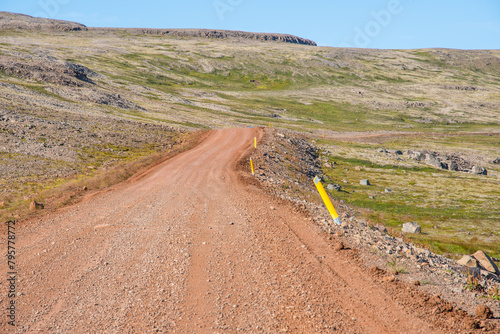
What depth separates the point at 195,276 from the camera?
1107cm

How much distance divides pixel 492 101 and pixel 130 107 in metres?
188

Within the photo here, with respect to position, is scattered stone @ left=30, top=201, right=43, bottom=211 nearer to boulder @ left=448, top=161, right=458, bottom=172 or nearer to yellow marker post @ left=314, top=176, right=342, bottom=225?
yellow marker post @ left=314, top=176, right=342, bottom=225

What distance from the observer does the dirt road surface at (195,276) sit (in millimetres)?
8734

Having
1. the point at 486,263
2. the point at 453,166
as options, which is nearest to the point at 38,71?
the point at 486,263

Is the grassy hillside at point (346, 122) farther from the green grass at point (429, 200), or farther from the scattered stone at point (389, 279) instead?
the scattered stone at point (389, 279)

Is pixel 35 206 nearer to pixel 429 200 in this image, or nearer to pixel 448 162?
pixel 429 200

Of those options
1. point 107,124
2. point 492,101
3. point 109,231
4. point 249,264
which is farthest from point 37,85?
point 492,101

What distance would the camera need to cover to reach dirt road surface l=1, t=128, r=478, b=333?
873cm

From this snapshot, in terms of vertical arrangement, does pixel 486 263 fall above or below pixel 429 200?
above

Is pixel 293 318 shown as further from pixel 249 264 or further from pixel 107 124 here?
pixel 107 124

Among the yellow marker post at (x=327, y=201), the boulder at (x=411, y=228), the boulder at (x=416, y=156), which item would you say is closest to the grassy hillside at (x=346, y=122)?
the boulder at (x=411, y=228)

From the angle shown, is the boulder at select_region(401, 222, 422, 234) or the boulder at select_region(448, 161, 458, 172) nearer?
the boulder at select_region(401, 222, 422, 234)

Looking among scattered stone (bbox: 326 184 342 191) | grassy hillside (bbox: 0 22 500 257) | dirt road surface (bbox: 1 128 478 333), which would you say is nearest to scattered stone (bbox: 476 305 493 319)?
dirt road surface (bbox: 1 128 478 333)

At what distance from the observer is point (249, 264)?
38.4ft
